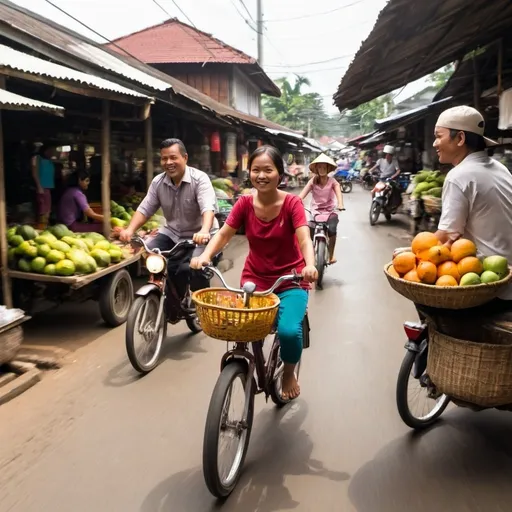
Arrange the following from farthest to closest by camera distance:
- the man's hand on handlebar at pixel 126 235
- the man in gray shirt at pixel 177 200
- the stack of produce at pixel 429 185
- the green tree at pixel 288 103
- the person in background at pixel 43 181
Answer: the green tree at pixel 288 103
the stack of produce at pixel 429 185
the person in background at pixel 43 181
the man in gray shirt at pixel 177 200
the man's hand on handlebar at pixel 126 235

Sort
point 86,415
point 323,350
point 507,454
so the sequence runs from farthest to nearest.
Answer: point 323,350 < point 86,415 < point 507,454

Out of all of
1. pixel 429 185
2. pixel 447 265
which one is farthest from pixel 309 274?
pixel 429 185

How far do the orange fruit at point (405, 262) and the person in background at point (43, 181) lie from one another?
603 centimetres

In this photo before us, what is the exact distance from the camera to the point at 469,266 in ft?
8.96

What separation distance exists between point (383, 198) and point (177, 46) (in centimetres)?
1464

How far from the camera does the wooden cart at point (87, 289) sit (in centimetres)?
538

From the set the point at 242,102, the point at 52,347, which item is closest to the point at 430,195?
the point at 52,347

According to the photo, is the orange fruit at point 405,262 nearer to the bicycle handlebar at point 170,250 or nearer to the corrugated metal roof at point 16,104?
the bicycle handlebar at point 170,250

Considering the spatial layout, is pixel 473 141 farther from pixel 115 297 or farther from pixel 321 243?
pixel 321 243

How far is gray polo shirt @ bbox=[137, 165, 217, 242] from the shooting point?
5.05 metres

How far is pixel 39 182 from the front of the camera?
25.0 ft

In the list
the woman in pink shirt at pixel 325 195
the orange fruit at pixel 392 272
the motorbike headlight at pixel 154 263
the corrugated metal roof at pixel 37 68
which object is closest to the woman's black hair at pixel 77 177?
the corrugated metal roof at pixel 37 68

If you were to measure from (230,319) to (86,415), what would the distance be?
185 centimetres

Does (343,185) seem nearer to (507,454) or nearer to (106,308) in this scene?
(106,308)
